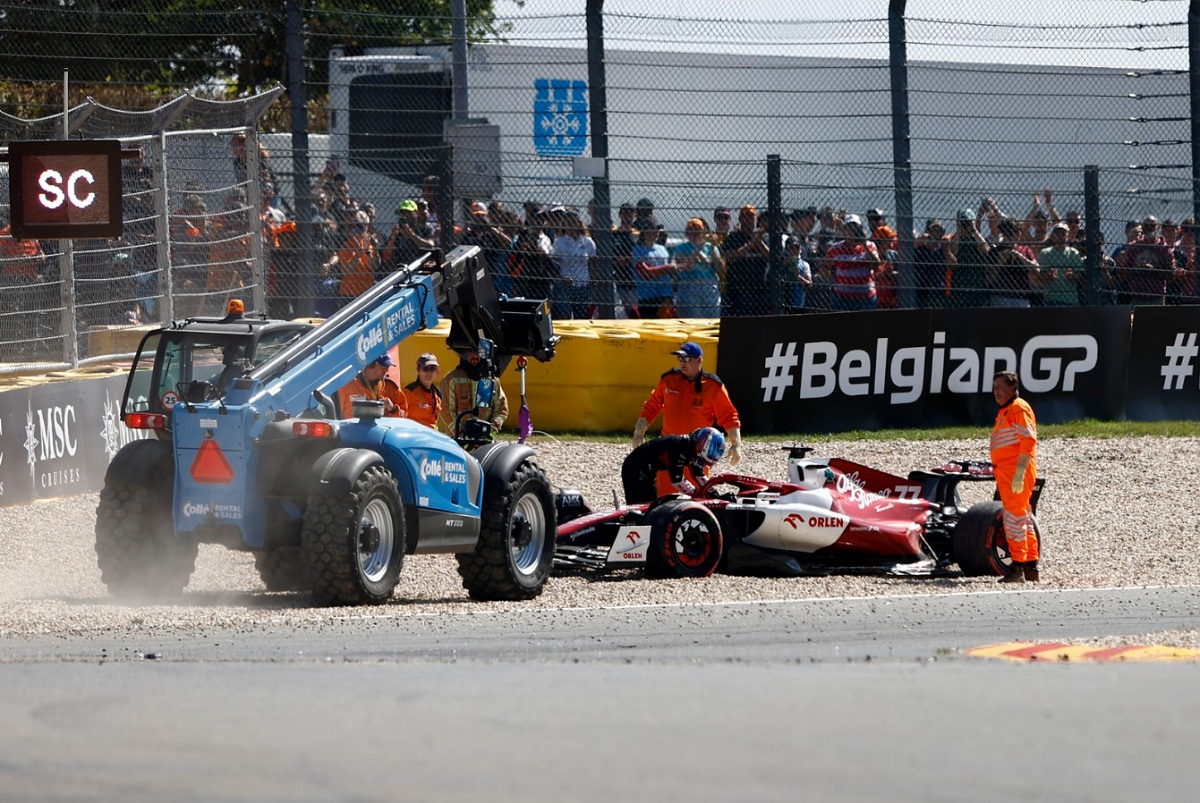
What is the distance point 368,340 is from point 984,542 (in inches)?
164

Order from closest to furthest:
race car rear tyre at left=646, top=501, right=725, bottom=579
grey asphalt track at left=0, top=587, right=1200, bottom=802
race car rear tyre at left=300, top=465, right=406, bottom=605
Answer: grey asphalt track at left=0, top=587, right=1200, bottom=802 < race car rear tyre at left=300, top=465, right=406, bottom=605 < race car rear tyre at left=646, top=501, right=725, bottom=579

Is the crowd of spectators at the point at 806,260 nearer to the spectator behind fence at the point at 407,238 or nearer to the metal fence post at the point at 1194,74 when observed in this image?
the spectator behind fence at the point at 407,238

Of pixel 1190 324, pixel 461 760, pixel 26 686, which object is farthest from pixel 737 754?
pixel 1190 324

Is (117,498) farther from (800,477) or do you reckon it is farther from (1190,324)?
(1190,324)

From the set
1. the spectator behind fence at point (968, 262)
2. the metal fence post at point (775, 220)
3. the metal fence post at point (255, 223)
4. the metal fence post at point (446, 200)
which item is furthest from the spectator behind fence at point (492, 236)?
the spectator behind fence at point (968, 262)

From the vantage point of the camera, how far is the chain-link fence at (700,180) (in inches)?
648

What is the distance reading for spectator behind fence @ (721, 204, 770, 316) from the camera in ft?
56.0

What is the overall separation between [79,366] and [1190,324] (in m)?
11.0

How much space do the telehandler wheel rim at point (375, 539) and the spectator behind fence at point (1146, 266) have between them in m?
10.9

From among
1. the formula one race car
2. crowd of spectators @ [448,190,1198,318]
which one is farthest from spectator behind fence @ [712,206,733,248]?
the formula one race car

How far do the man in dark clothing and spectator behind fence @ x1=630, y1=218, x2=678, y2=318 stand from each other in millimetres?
5222

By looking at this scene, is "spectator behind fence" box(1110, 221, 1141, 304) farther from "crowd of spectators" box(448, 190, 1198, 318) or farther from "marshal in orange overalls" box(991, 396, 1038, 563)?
"marshal in orange overalls" box(991, 396, 1038, 563)

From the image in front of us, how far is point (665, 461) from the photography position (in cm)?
1181

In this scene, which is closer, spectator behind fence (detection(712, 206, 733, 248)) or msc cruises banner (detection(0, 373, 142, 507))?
msc cruises banner (detection(0, 373, 142, 507))
